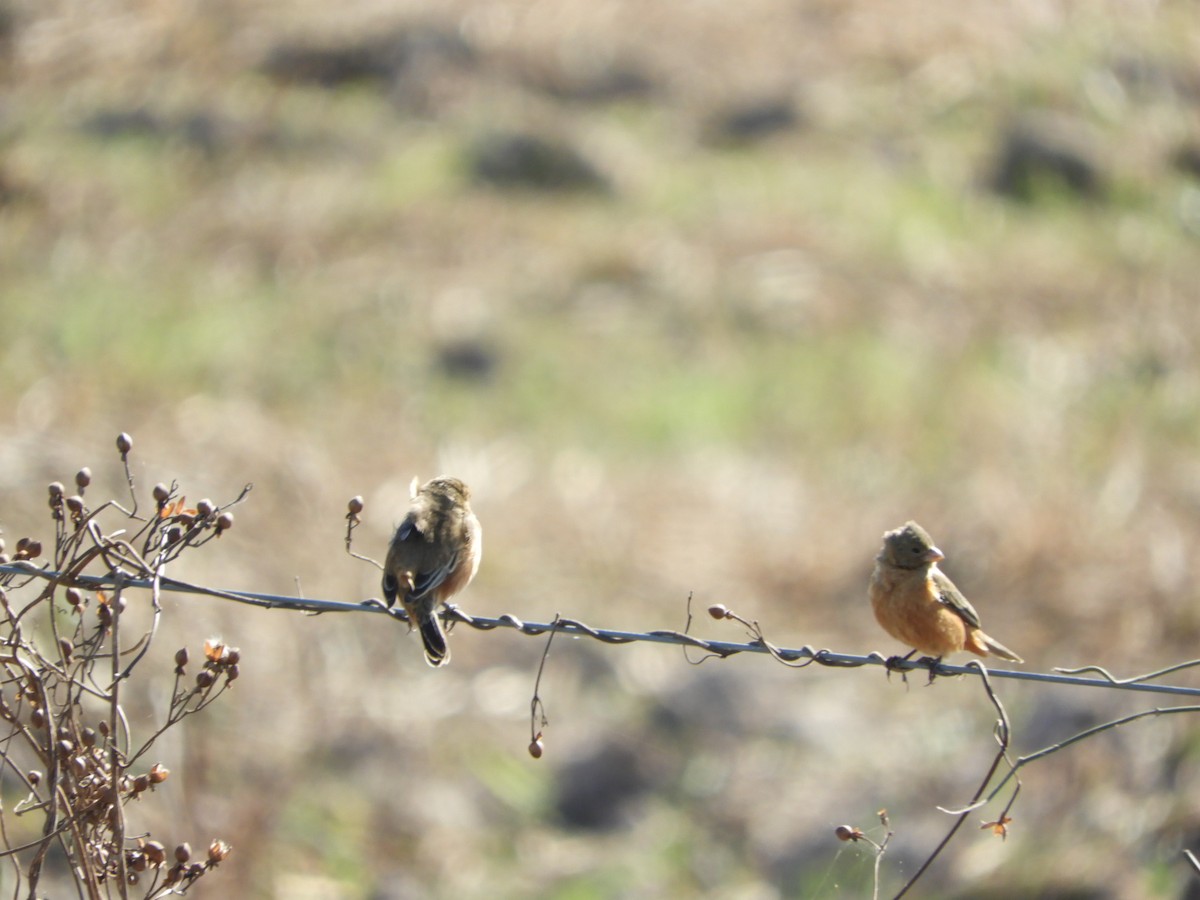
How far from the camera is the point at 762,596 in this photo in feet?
39.8

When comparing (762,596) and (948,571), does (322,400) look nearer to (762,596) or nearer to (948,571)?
(762,596)

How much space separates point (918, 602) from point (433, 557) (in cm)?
166

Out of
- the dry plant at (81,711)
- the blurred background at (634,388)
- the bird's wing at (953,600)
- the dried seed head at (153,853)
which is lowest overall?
the dried seed head at (153,853)

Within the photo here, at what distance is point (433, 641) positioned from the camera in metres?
5.43

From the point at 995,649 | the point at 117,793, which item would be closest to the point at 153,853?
the point at 117,793

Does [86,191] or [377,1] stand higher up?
[377,1]

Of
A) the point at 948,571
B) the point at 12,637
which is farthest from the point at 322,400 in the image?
the point at 12,637

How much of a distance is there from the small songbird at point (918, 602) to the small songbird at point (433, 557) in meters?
1.43

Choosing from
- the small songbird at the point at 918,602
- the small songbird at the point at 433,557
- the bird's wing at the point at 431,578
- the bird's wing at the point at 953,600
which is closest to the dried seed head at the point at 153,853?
the small songbird at the point at 433,557

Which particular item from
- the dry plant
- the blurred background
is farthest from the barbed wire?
the blurred background

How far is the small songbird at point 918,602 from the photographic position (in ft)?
18.0

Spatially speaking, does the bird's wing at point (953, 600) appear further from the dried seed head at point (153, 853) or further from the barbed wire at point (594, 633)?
the dried seed head at point (153, 853)

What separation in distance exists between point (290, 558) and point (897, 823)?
177 inches

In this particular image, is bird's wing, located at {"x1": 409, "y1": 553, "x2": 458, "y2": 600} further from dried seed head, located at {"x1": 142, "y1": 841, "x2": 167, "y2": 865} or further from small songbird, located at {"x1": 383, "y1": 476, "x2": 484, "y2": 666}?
dried seed head, located at {"x1": 142, "y1": 841, "x2": 167, "y2": 865}
